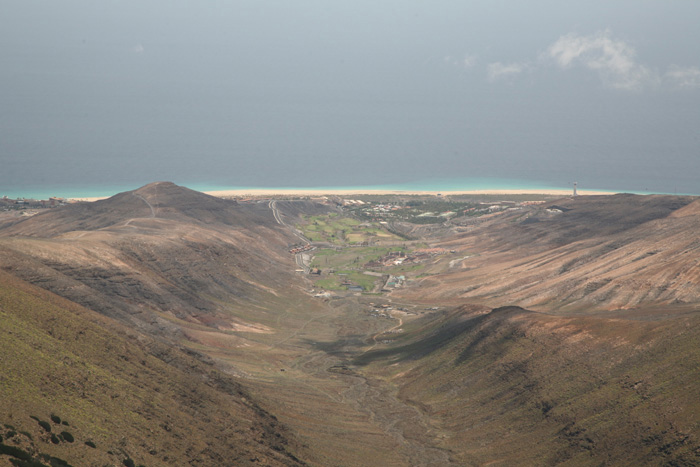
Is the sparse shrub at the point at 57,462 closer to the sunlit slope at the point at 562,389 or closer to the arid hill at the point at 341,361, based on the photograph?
the arid hill at the point at 341,361

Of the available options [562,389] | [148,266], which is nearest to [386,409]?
[562,389]

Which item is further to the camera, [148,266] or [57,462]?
[148,266]

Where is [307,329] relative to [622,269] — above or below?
below

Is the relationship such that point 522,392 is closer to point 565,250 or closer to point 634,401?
point 634,401

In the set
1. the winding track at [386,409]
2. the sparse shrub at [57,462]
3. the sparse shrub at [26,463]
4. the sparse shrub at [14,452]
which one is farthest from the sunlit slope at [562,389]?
the sparse shrub at [14,452]

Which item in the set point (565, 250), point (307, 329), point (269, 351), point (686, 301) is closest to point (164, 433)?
point (269, 351)

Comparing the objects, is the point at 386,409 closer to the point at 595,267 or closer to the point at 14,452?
the point at 14,452
